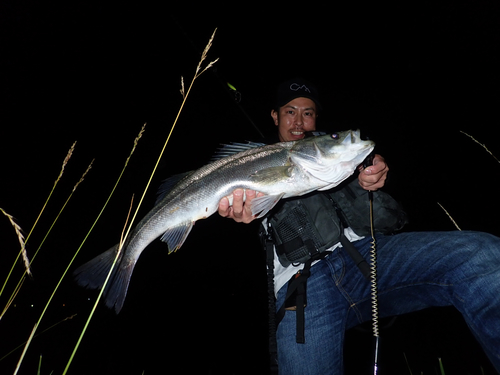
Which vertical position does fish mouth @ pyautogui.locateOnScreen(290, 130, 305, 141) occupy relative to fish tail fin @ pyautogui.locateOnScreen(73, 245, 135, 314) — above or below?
above

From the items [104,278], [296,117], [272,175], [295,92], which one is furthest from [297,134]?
[104,278]

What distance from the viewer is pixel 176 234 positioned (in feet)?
8.66

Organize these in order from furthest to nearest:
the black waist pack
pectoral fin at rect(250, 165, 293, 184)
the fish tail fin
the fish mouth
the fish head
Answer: the fish mouth → the black waist pack → pectoral fin at rect(250, 165, 293, 184) → the fish head → the fish tail fin

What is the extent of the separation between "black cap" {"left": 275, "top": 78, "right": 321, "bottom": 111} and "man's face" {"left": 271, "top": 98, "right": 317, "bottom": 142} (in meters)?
0.08

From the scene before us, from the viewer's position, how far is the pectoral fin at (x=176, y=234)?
8.50 ft

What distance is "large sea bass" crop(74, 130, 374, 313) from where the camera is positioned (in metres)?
2.44

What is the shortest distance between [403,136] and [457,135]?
2.99 meters

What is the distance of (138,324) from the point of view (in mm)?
11047

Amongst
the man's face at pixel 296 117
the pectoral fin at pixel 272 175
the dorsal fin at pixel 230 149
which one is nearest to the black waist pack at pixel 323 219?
the pectoral fin at pixel 272 175

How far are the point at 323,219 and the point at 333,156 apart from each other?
0.74 m

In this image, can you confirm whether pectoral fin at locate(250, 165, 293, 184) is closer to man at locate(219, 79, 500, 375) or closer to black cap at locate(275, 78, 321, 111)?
man at locate(219, 79, 500, 375)

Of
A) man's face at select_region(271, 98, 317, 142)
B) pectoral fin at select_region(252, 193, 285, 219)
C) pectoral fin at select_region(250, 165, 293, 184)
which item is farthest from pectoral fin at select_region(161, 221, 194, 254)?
man's face at select_region(271, 98, 317, 142)

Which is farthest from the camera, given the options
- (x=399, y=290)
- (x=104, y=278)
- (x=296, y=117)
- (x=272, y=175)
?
(x=296, y=117)

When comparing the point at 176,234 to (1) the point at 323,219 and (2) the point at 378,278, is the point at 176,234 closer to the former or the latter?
(1) the point at 323,219
